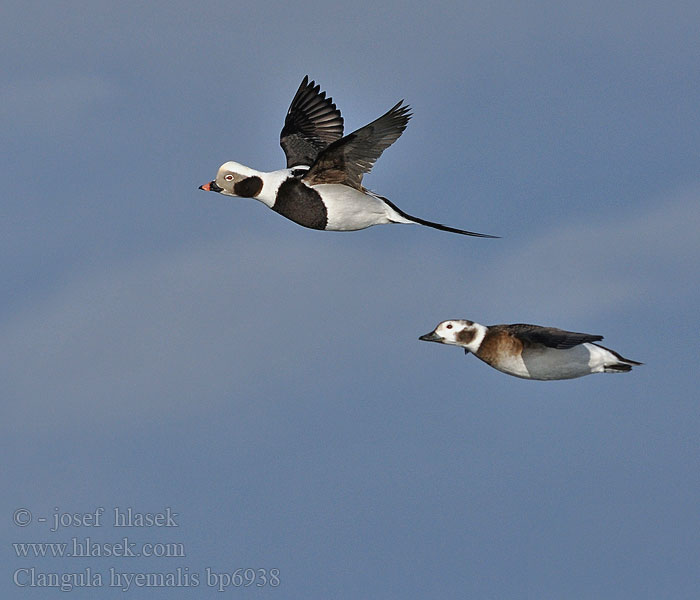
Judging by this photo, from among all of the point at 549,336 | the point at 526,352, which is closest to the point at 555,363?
the point at 526,352

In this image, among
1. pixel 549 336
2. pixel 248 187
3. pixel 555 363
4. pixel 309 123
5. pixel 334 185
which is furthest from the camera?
pixel 309 123

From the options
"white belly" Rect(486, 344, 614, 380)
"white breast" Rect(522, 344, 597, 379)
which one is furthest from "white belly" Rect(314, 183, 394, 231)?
"white breast" Rect(522, 344, 597, 379)

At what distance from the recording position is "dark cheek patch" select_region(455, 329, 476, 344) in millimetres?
15570

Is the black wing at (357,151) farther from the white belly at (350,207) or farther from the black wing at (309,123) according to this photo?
the black wing at (309,123)

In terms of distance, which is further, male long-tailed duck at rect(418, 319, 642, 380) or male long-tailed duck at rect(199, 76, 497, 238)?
male long-tailed duck at rect(199, 76, 497, 238)

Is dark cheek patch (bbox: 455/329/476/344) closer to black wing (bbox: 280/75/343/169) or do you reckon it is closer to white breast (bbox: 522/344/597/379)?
white breast (bbox: 522/344/597/379)

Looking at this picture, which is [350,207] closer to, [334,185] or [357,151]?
[334,185]

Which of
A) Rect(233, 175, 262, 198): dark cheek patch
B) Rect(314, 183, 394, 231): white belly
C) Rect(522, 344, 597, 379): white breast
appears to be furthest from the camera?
Rect(233, 175, 262, 198): dark cheek patch

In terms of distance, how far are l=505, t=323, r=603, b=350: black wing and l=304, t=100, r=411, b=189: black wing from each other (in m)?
2.54

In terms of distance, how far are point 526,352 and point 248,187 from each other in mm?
4261

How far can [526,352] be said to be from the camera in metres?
15.2

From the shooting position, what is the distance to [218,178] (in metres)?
17.5

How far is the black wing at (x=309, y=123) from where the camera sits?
1911 centimetres

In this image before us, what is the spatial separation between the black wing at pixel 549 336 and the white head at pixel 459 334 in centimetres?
35
